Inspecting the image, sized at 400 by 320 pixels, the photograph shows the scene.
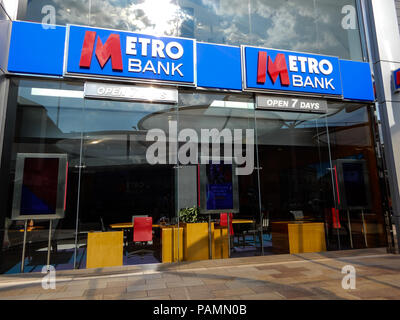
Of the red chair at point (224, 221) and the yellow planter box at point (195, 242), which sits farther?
the red chair at point (224, 221)

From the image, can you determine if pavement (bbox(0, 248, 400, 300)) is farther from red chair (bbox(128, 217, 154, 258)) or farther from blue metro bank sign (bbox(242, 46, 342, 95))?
blue metro bank sign (bbox(242, 46, 342, 95))

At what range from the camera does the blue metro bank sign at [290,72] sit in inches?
278

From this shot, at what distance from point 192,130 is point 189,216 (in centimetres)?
249

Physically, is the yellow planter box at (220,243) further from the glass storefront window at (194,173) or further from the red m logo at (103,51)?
the red m logo at (103,51)

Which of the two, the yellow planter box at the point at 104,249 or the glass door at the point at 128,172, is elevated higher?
the glass door at the point at 128,172

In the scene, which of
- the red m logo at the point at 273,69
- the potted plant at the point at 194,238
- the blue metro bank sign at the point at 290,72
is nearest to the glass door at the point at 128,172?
the potted plant at the point at 194,238

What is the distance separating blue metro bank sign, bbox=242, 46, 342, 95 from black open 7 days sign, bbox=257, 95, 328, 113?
0.86ft

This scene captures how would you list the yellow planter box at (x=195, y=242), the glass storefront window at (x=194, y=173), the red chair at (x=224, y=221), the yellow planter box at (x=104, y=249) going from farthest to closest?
the red chair at (x=224, y=221) → the yellow planter box at (x=195, y=242) → the glass storefront window at (x=194, y=173) → the yellow planter box at (x=104, y=249)

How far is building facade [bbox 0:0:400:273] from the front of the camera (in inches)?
228

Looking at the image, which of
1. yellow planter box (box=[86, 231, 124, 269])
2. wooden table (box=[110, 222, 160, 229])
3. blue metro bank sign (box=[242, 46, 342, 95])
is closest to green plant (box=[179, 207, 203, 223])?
wooden table (box=[110, 222, 160, 229])

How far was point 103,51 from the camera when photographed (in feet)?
20.1

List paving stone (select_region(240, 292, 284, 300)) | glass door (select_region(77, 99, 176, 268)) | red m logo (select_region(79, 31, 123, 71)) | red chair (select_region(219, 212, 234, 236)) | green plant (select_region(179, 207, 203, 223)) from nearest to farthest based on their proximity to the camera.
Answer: paving stone (select_region(240, 292, 284, 300)) < red m logo (select_region(79, 31, 123, 71)) < glass door (select_region(77, 99, 176, 268)) < green plant (select_region(179, 207, 203, 223)) < red chair (select_region(219, 212, 234, 236))

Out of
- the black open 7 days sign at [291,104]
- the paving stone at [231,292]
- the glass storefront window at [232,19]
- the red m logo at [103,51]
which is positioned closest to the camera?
the paving stone at [231,292]

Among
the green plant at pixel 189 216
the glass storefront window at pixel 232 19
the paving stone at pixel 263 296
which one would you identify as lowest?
the paving stone at pixel 263 296
